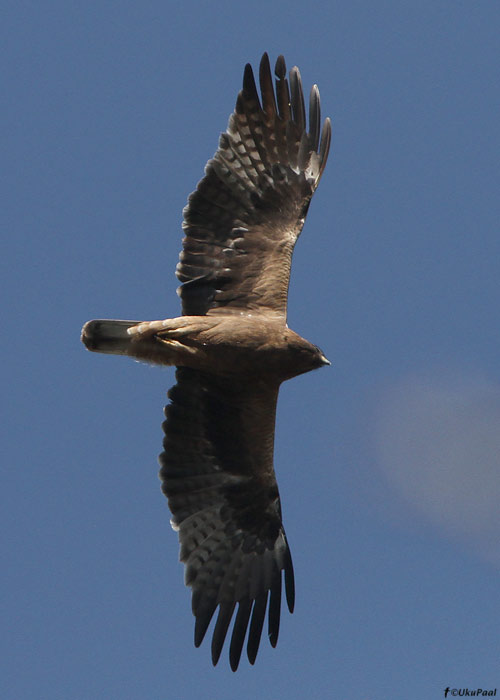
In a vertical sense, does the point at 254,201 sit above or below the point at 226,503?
above

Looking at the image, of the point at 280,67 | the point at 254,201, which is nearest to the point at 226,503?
the point at 254,201

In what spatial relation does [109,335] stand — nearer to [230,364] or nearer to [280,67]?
[230,364]

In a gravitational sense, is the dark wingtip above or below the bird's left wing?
above

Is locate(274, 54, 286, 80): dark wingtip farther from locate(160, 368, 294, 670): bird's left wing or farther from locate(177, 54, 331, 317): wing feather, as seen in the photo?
locate(160, 368, 294, 670): bird's left wing

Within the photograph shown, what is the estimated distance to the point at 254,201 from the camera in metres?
11.3

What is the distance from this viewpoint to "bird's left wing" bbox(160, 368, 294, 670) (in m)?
11.0

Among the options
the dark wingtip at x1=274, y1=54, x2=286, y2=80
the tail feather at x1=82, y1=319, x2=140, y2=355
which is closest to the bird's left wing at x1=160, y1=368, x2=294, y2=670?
the tail feather at x1=82, y1=319, x2=140, y2=355

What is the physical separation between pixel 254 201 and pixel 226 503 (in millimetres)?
2848

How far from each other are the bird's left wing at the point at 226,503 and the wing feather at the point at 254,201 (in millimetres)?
837

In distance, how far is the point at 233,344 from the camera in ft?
34.2

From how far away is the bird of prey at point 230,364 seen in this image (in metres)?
10.9

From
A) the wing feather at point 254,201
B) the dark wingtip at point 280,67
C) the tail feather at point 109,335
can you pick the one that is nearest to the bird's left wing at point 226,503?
the tail feather at point 109,335

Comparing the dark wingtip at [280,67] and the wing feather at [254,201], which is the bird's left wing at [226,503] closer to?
the wing feather at [254,201]

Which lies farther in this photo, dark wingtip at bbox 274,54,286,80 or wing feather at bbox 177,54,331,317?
dark wingtip at bbox 274,54,286,80
